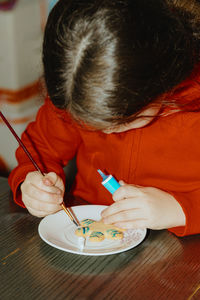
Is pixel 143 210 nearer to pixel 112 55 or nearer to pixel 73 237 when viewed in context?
pixel 73 237

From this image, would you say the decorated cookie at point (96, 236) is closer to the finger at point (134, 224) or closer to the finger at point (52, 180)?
the finger at point (134, 224)

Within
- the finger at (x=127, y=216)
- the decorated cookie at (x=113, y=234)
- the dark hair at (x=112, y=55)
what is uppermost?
the dark hair at (x=112, y=55)

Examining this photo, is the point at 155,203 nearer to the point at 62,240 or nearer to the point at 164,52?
the point at 62,240

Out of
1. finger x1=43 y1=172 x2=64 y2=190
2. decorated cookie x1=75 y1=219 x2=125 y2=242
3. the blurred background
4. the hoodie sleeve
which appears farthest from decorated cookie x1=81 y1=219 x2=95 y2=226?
the blurred background

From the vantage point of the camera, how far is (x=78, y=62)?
2.23ft

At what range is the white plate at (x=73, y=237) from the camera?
80cm

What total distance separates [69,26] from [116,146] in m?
0.43

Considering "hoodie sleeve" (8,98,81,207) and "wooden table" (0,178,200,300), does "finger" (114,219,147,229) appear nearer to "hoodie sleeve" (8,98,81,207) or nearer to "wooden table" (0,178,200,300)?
"wooden table" (0,178,200,300)

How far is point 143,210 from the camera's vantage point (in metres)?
0.85

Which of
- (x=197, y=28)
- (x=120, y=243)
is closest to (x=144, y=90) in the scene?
(x=197, y=28)

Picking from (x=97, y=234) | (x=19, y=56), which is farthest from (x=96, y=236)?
(x=19, y=56)

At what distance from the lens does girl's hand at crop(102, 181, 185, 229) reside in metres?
0.85

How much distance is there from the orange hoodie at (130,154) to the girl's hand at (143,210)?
1.0 inches

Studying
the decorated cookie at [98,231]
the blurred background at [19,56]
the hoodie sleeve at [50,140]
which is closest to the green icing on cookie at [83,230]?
the decorated cookie at [98,231]
